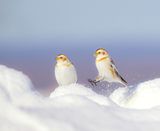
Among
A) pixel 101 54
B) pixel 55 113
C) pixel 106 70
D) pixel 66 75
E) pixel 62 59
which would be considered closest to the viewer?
pixel 55 113

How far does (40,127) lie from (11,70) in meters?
0.36

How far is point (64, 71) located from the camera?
22.1 feet

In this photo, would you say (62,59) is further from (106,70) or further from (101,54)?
(106,70)

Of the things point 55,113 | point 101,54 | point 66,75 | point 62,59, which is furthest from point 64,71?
point 55,113

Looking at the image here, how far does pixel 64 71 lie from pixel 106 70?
2.43 ft

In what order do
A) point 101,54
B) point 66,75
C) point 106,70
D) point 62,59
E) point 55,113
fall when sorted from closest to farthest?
point 55,113
point 106,70
point 101,54
point 66,75
point 62,59

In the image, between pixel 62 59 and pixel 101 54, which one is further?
pixel 62 59

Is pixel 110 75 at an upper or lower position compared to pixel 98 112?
upper

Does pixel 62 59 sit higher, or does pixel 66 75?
pixel 62 59

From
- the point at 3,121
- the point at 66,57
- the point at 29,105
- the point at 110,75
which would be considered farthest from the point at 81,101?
the point at 66,57

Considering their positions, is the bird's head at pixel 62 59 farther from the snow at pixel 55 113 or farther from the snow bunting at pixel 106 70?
the snow at pixel 55 113

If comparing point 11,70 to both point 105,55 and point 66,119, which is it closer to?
point 66,119

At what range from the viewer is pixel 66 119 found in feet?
4.51

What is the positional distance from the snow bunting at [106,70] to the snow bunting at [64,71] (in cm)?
47
